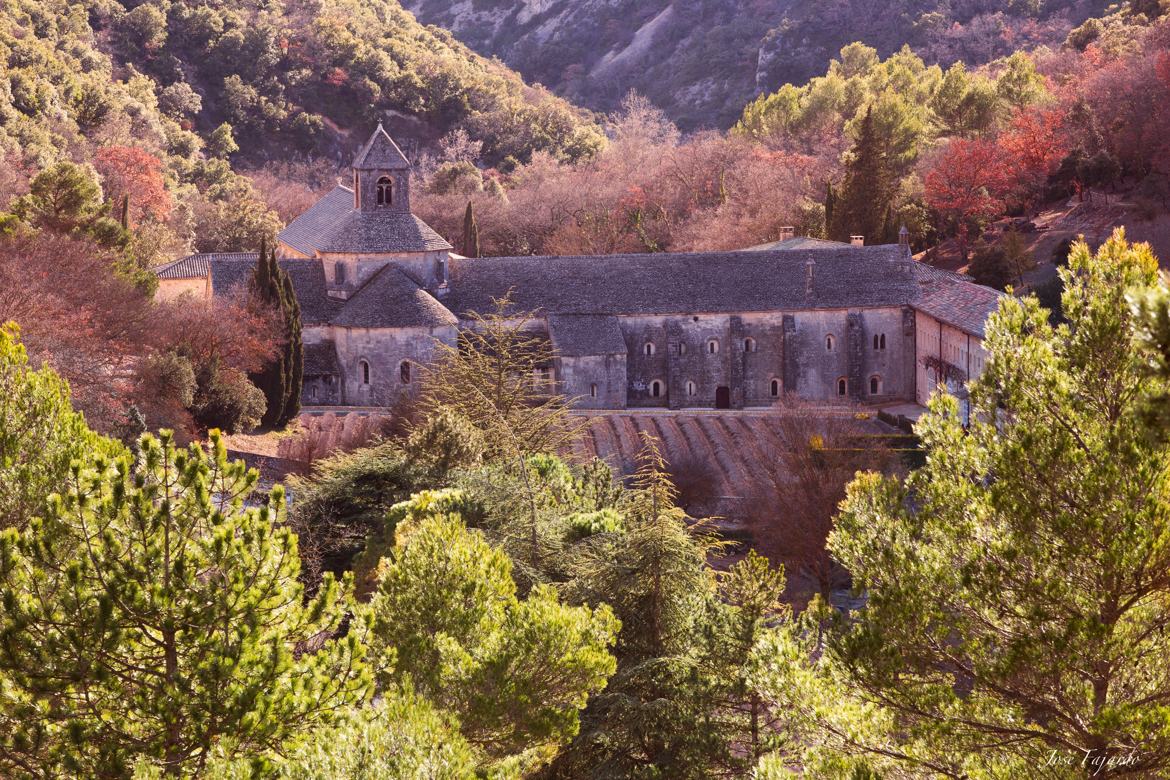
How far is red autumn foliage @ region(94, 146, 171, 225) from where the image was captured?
73750mm

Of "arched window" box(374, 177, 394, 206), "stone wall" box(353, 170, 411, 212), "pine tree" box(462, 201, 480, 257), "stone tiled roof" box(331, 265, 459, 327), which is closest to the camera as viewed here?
"stone tiled roof" box(331, 265, 459, 327)

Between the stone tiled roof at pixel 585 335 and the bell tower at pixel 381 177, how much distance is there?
8814mm

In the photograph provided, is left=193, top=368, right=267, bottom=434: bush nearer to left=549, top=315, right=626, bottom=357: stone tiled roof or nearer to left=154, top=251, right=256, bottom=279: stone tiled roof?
left=549, top=315, right=626, bottom=357: stone tiled roof

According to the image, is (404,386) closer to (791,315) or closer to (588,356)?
(588,356)

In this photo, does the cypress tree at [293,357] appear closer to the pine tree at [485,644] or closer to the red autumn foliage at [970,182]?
the pine tree at [485,644]

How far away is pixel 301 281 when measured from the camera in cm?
5550

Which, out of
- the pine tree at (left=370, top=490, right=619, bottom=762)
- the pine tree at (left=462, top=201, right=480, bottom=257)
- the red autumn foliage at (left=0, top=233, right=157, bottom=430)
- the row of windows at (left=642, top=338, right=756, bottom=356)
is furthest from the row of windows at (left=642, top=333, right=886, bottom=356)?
the pine tree at (left=370, top=490, right=619, bottom=762)

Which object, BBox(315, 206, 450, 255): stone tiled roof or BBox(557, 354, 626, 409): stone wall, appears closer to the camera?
BBox(557, 354, 626, 409): stone wall

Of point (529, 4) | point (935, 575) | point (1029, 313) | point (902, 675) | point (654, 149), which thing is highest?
point (529, 4)

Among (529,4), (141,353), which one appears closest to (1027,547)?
(141,353)

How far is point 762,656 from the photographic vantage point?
42.2ft

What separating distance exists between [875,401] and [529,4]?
354 feet

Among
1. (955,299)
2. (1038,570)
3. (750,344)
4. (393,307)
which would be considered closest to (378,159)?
(393,307)

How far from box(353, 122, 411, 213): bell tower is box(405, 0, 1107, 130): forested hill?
6744 cm
